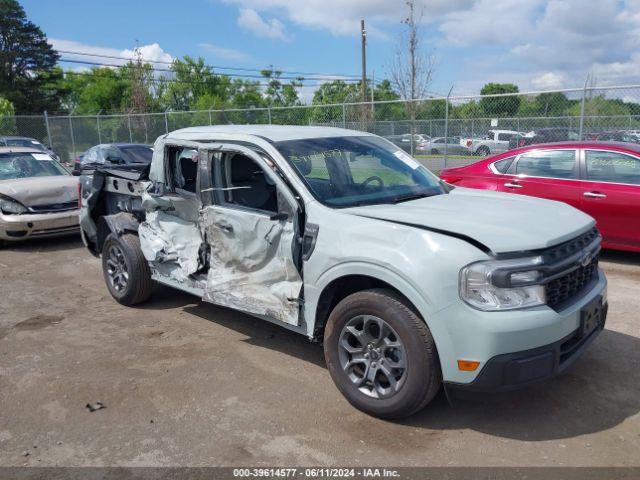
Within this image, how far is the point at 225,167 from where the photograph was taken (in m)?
4.56

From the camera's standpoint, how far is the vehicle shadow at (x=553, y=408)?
3.29m

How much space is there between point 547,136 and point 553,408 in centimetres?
1046

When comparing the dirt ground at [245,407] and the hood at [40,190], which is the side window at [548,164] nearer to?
the dirt ground at [245,407]

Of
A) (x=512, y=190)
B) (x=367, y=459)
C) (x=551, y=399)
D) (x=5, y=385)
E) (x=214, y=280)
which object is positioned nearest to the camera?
(x=367, y=459)

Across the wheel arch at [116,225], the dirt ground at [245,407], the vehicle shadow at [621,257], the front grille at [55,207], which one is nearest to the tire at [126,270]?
the wheel arch at [116,225]

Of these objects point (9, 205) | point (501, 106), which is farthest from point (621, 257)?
point (9, 205)

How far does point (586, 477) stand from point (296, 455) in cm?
154

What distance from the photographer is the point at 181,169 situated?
5.16 m

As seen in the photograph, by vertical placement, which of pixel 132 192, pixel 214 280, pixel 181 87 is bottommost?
pixel 214 280

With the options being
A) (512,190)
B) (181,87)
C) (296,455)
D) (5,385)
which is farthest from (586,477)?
(181,87)

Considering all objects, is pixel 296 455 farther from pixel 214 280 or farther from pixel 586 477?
pixel 214 280

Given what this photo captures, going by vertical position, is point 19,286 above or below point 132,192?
below

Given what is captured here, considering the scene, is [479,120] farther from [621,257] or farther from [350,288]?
[350,288]

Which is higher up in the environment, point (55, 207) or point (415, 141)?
point (415, 141)
